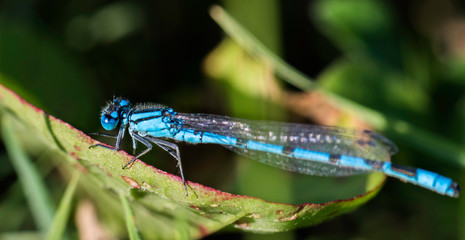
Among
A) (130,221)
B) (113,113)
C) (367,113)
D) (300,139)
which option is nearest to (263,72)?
(300,139)

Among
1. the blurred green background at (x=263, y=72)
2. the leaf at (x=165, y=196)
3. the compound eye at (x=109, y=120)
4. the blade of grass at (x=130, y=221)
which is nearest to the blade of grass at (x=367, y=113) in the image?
the blurred green background at (x=263, y=72)

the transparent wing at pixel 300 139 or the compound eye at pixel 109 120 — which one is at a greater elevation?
the compound eye at pixel 109 120

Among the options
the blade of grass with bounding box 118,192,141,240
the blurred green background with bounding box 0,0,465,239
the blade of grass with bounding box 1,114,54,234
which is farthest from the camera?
the blurred green background with bounding box 0,0,465,239

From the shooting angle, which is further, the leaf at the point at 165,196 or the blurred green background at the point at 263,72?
the blurred green background at the point at 263,72

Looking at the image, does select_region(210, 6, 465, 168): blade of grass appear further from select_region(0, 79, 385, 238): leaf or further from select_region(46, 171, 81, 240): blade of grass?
select_region(46, 171, 81, 240): blade of grass

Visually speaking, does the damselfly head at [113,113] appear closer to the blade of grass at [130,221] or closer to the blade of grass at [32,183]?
the blade of grass at [32,183]

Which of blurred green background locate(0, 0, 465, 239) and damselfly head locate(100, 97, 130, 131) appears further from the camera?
blurred green background locate(0, 0, 465, 239)

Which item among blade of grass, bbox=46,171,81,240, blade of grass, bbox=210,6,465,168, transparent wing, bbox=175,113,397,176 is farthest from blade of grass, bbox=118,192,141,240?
blade of grass, bbox=210,6,465,168
